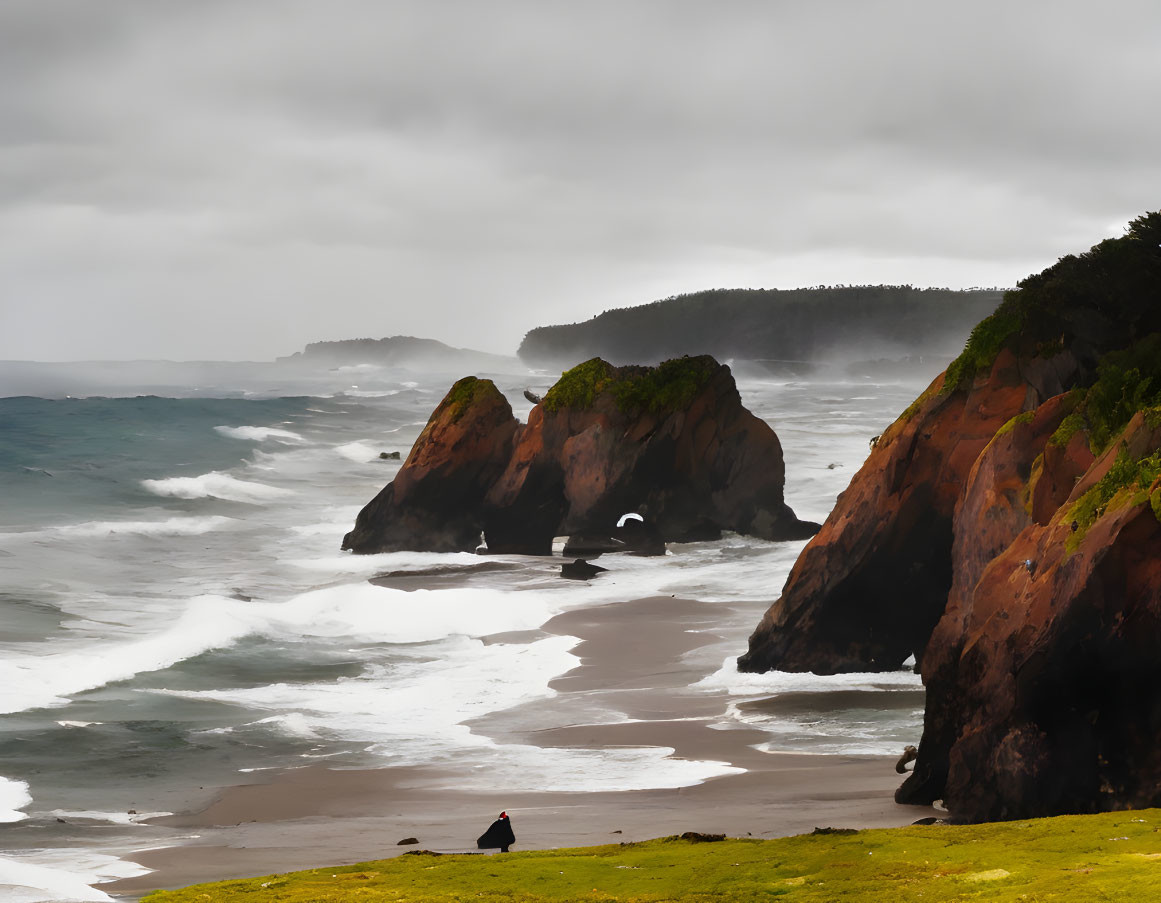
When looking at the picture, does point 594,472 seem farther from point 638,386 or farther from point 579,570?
point 579,570

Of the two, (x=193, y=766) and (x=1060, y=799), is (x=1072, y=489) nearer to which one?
(x=1060, y=799)

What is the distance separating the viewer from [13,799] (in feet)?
56.5

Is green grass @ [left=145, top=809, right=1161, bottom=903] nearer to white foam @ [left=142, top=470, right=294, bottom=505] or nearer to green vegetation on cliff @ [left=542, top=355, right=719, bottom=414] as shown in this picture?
green vegetation on cliff @ [left=542, top=355, right=719, bottom=414]

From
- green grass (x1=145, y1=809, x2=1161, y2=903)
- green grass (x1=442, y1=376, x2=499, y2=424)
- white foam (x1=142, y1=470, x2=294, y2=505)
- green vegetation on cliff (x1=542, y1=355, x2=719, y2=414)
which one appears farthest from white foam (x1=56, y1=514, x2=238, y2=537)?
green grass (x1=145, y1=809, x2=1161, y2=903)

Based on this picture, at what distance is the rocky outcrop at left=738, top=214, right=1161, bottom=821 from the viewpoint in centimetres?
1325

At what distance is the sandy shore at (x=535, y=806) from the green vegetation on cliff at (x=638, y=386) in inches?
767

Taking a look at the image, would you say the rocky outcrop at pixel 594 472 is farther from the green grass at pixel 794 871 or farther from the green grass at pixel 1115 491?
the green grass at pixel 794 871

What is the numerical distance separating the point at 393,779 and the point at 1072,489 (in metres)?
9.67

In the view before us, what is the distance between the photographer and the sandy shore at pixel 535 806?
1460 cm

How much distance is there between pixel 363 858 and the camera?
14.3 m

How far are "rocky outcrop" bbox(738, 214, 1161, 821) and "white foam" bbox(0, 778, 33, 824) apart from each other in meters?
10.7

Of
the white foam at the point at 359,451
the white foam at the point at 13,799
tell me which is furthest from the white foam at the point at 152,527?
the white foam at the point at 13,799

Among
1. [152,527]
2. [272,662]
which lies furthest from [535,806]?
[152,527]

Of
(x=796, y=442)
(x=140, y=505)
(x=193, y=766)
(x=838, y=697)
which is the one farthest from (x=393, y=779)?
(x=796, y=442)
